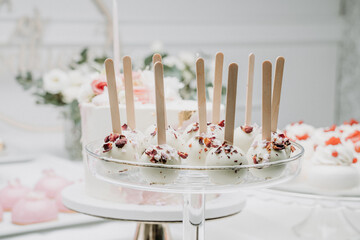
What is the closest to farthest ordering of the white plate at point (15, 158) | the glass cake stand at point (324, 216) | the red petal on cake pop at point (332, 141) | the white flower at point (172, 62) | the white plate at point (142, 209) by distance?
the white plate at point (142, 209)
the glass cake stand at point (324, 216)
the red petal on cake pop at point (332, 141)
the white flower at point (172, 62)
the white plate at point (15, 158)

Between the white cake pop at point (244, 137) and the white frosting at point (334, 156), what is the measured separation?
456 millimetres

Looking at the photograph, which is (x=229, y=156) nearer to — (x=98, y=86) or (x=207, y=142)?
(x=207, y=142)

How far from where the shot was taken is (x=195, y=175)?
0.67 meters

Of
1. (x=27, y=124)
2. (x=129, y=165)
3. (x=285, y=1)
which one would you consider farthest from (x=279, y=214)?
(x=285, y=1)

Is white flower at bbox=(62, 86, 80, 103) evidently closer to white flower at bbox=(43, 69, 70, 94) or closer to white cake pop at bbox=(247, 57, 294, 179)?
white flower at bbox=(43, 69, 70, 94)

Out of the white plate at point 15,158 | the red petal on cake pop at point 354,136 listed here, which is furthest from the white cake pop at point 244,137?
the white plate at point 15,158

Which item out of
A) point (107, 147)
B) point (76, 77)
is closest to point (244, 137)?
point (107, 147)

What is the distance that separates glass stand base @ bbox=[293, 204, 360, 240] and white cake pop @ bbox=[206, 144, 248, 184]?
0.51 meters

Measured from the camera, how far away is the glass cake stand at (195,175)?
64cm

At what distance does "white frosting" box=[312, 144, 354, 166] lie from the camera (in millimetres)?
1180

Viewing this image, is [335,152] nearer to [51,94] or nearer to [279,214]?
[279,214]

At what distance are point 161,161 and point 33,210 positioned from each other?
1.87 feet

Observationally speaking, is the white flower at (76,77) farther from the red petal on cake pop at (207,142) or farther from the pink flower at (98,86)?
the red petal on cake pop at (207,142)

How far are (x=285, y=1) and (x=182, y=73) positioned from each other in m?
1.91
